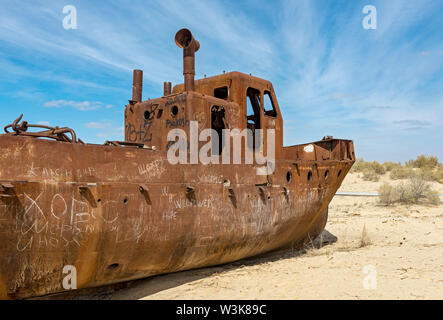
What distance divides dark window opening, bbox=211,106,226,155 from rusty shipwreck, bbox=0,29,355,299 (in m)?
0.02

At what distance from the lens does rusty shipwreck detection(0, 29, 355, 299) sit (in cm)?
349

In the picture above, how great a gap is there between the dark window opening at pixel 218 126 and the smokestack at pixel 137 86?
1422mm

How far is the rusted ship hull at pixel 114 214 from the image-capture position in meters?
3.46

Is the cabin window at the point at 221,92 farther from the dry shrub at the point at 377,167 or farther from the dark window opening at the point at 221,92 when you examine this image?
the dry shrub at the point at 377,167

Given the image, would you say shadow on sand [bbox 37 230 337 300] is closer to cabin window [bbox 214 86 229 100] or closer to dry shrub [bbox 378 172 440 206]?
cabin window [bbox 214 86 229 100]

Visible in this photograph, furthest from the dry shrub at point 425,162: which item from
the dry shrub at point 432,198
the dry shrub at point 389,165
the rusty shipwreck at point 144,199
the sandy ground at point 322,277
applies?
the rusty shipwreck at point 144,199

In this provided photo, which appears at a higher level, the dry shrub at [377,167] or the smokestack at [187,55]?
the smokestack at [187,55]

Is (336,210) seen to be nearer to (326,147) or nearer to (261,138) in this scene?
(326,147)

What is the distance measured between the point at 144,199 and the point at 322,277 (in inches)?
106

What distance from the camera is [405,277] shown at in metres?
4.87

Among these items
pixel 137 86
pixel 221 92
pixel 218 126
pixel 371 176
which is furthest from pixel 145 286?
→ pixel 371 176

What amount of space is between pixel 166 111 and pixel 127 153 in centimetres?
156

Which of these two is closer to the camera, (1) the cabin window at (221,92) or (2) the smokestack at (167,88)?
(1) the cabin window at (221,92)
